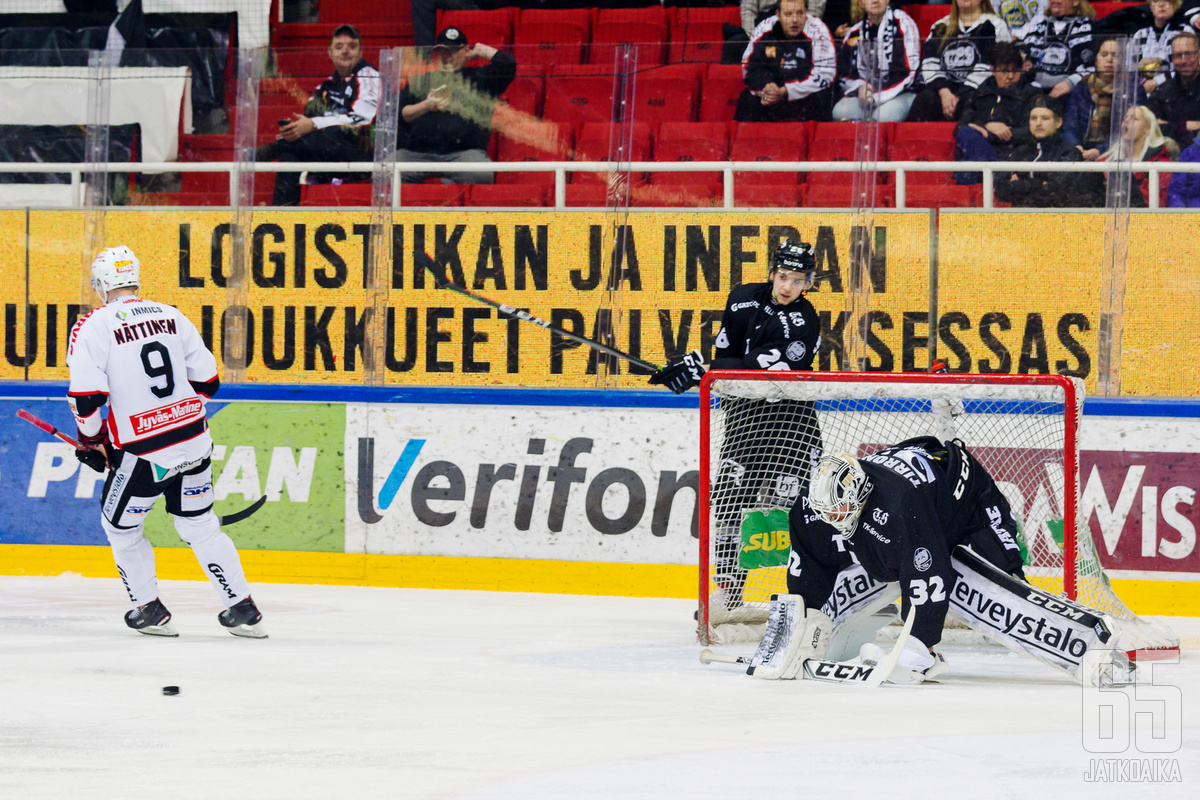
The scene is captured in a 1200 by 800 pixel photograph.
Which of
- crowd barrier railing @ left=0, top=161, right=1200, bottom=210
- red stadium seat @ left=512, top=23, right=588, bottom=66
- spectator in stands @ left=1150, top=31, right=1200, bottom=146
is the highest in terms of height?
red stadium seat @ left=512, top=23, right=588, bottom=66

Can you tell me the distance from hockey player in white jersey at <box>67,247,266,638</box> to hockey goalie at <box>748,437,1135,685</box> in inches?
79.3

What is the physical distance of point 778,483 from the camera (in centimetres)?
564

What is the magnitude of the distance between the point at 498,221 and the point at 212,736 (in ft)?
12.1

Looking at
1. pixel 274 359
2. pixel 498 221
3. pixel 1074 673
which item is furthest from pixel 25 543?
pixel 1074 673

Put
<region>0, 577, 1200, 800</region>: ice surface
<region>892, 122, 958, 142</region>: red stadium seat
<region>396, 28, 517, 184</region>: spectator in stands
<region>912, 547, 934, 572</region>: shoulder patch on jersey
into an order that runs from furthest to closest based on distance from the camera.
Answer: <region>396, 28, 517, 184</region>: spectator in stands → <region>892, 122, 958, 142</region>: red stadium seat → <region>912, 547, 934, 572</region>: shoulder patch on jersey → <region>0, 577, 1200, 800</region>: ice surface

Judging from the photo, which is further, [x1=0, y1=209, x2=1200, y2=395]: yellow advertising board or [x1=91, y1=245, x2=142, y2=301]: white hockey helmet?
[x1=0, y1=209, x2=1200, y2=395]: yellow advertising board

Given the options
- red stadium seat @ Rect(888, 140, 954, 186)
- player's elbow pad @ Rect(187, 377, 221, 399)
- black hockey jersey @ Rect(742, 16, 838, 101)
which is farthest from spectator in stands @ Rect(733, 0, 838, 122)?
player's elbow pad @ Rect(187, 377, 221, 399)

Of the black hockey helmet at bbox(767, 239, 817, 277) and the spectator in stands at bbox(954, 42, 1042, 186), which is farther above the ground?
the spectator in stands at bbox(954, 42, 1042, 186)

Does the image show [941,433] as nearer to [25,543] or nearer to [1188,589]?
[1188,589]

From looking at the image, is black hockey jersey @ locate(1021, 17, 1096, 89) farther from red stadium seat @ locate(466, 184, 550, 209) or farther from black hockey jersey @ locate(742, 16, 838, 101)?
red stadium seat @ locate(466, 184, 550, 209)

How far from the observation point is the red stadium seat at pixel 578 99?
7.03m

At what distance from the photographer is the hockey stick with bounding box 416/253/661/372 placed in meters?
6.20

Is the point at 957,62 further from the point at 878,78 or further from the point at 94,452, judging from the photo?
the point at 94,452

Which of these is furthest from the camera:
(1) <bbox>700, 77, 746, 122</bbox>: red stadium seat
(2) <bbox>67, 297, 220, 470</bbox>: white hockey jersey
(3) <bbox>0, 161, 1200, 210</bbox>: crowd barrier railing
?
(1) <bbox>700, 77, 746, 122</bbox>: red stadium seat
